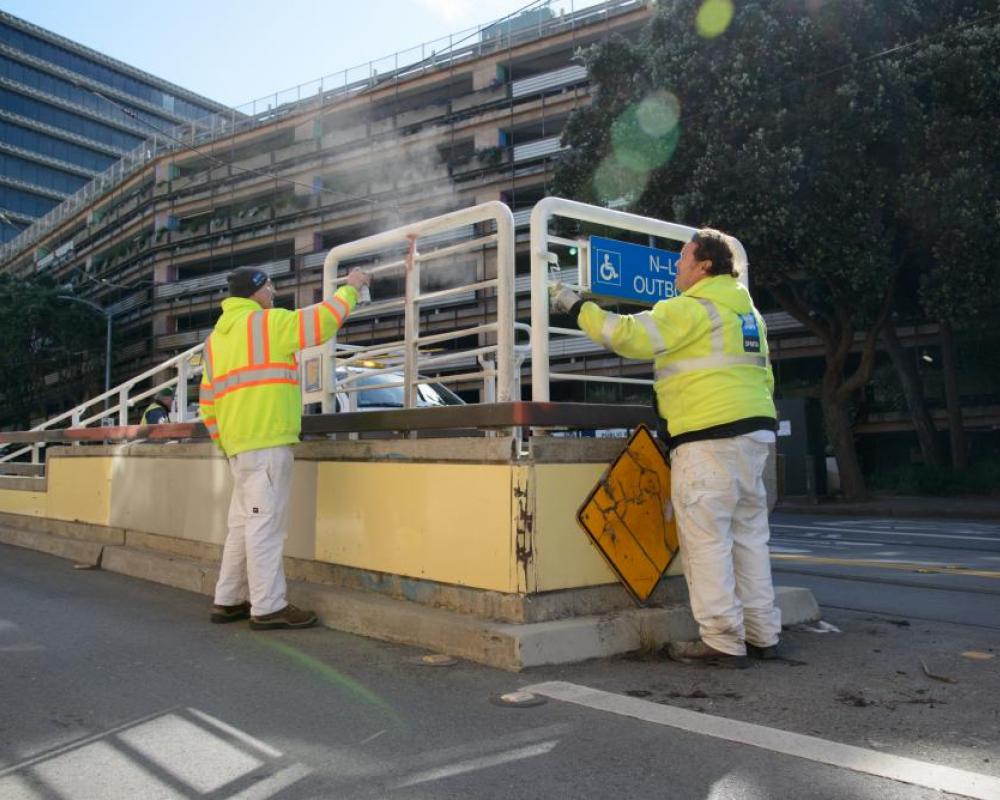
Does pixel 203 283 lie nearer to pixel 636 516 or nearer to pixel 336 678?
pixel 636 516

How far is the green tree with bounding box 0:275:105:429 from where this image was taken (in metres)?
44.2

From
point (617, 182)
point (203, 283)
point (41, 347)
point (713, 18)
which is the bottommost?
point (617, 182)

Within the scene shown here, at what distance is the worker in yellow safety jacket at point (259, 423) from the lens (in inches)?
191

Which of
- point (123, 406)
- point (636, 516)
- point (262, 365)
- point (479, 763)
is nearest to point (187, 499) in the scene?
point (123, 406)

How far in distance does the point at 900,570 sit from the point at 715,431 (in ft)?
14.2

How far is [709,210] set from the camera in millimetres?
18797

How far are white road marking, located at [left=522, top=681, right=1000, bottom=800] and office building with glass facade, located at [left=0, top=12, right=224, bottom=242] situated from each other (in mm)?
76799

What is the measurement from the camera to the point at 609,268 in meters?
4.82

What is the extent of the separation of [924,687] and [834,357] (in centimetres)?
1860

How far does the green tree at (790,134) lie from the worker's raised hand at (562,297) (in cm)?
1467

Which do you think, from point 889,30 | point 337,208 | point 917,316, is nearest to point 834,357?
point 917,316

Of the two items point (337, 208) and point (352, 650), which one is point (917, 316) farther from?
point (337, 208)

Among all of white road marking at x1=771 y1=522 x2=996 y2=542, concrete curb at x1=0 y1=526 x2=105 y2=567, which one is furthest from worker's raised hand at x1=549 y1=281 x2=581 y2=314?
white road marking at x1=771 y1=522 x2=996 y2=542

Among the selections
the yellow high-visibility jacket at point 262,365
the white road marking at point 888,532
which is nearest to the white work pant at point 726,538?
the yellow high-visibility jacket at point 262,365
